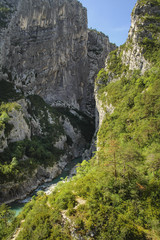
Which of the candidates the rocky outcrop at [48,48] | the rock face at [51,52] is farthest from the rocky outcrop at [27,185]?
the rocky outcrop at [48,48]

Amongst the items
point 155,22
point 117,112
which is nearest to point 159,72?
point 117,112

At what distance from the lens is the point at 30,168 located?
29906 millimetres

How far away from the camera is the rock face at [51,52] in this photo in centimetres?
5847

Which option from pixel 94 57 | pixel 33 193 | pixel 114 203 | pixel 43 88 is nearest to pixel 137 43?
pixel 114 203

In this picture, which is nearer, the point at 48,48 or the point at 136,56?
the point at 136,56

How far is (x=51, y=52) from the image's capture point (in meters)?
A: 64.9

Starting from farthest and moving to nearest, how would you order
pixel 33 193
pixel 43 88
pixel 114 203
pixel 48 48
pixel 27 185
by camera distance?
pixel 48 48 < pixel 43 88 < pixel 27 185 < pixel 33 193 < pixel 114 203

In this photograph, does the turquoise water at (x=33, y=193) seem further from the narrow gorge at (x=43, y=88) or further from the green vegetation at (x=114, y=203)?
the green vegetation at (x=114, y=203)

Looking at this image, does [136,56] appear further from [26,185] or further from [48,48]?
[48,48]

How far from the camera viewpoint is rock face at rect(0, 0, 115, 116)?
58.5 metres

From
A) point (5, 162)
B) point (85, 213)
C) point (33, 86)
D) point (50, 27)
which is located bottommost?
point (5, 162)

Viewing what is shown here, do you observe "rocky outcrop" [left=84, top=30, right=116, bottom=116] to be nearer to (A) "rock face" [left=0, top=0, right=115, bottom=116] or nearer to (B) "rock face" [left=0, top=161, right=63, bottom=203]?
(A) "rock face" [left=0, top=0, right=115, bottom=116]

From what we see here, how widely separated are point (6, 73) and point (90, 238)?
163 ft

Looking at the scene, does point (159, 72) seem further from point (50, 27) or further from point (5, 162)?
point (50, 27)
